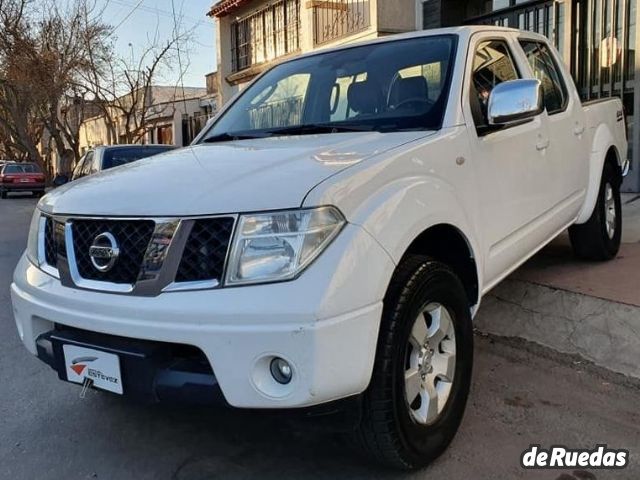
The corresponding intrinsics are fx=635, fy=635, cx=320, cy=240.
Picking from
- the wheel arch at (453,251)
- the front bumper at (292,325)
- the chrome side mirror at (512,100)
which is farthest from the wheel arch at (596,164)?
the front bumper at (292,325)

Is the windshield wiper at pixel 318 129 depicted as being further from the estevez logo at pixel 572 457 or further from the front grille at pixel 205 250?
the estevez logo at pixel 572 457

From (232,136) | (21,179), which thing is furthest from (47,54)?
(232,136)

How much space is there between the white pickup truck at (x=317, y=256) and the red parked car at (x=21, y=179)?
28.4 metres

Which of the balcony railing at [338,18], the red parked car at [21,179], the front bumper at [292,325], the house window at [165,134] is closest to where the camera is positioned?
the front bumper at [292,325]

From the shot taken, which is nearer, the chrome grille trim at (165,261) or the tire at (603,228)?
the chrome grille trim at (165,261)

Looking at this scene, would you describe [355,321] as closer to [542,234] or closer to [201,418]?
[201,418]

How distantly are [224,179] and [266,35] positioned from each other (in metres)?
19.9

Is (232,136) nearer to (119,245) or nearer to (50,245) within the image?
(50,245)

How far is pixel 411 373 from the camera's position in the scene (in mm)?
2527

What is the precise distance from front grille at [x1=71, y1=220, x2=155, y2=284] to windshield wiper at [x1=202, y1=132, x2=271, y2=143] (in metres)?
1.23

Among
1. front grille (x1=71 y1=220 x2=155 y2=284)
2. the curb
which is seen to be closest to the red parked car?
the curb

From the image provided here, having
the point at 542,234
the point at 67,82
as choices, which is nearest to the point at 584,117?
the point at 542,234

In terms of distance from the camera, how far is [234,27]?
23359mm

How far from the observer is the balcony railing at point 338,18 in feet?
49.0
